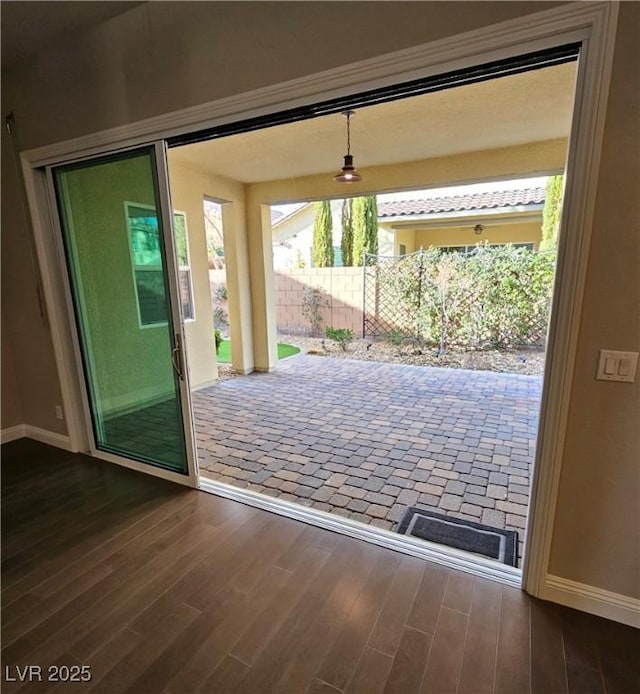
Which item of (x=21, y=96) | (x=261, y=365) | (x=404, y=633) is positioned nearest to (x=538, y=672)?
(x=404, y=633)

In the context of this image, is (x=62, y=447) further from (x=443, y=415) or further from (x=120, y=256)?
(x=443, y=415)

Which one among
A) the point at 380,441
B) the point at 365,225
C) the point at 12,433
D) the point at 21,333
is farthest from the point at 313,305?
the point at 12,433

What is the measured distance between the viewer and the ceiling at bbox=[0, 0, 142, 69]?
1924 mm

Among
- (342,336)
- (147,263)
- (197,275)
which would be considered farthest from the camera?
(342,336)

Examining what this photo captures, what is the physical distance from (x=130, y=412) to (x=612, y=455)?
9.57 ft

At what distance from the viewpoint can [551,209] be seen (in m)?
6.39

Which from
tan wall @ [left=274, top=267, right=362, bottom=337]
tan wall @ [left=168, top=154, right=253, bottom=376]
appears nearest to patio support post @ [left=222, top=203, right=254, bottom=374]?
tan wall @ [left=168, top=154, right=253, bottom=376]

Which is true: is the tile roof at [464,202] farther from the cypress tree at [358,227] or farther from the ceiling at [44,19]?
the ceiling at [44,19]

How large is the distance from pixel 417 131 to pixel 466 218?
4.67 metres

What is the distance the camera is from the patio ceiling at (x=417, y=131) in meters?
2.68

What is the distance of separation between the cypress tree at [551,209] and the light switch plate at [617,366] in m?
5.78

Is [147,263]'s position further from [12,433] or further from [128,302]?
[12,433]

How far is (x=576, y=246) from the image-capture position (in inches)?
53.1

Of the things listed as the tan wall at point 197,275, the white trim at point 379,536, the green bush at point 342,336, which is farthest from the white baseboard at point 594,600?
the green bush at point 342,336
